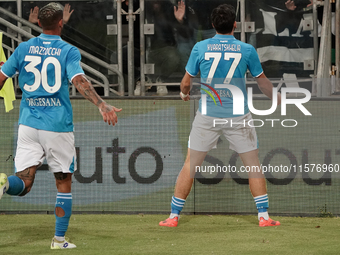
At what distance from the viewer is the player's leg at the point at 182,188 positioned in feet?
20.9

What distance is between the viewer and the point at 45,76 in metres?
5.08

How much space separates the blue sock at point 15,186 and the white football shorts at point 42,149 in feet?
0.48

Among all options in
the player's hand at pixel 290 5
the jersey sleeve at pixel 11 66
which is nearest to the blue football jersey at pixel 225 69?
the jersey sleeve at pixel 11 66

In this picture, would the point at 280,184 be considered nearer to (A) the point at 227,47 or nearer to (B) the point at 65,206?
(A) the point at 227,47

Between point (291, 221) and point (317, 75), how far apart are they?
2.41 m

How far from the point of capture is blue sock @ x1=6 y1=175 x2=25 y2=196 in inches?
191

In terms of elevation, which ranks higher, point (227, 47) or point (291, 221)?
point (227, 47)

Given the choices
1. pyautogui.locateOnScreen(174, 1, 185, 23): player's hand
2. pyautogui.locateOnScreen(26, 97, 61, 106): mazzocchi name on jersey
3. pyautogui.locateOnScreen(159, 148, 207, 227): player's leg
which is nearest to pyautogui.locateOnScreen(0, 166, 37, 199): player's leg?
pyautogui.locateOnScreen(26, 97, 61, 106): mazzocchi name on jersey

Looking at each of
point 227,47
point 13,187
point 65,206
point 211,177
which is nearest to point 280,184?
point 211,177

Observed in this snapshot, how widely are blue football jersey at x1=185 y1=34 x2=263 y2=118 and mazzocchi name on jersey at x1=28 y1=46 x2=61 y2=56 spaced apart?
1.57 metres

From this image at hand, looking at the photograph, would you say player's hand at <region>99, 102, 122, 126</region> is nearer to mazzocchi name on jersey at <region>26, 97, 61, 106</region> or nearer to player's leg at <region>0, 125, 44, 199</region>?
mazzocchi name on jersey at <region>26, 97, 61, 106</region>

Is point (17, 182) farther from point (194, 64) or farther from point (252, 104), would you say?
point (252, 104)

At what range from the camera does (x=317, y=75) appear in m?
8.23

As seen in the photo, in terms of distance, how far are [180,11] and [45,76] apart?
11.9ft
